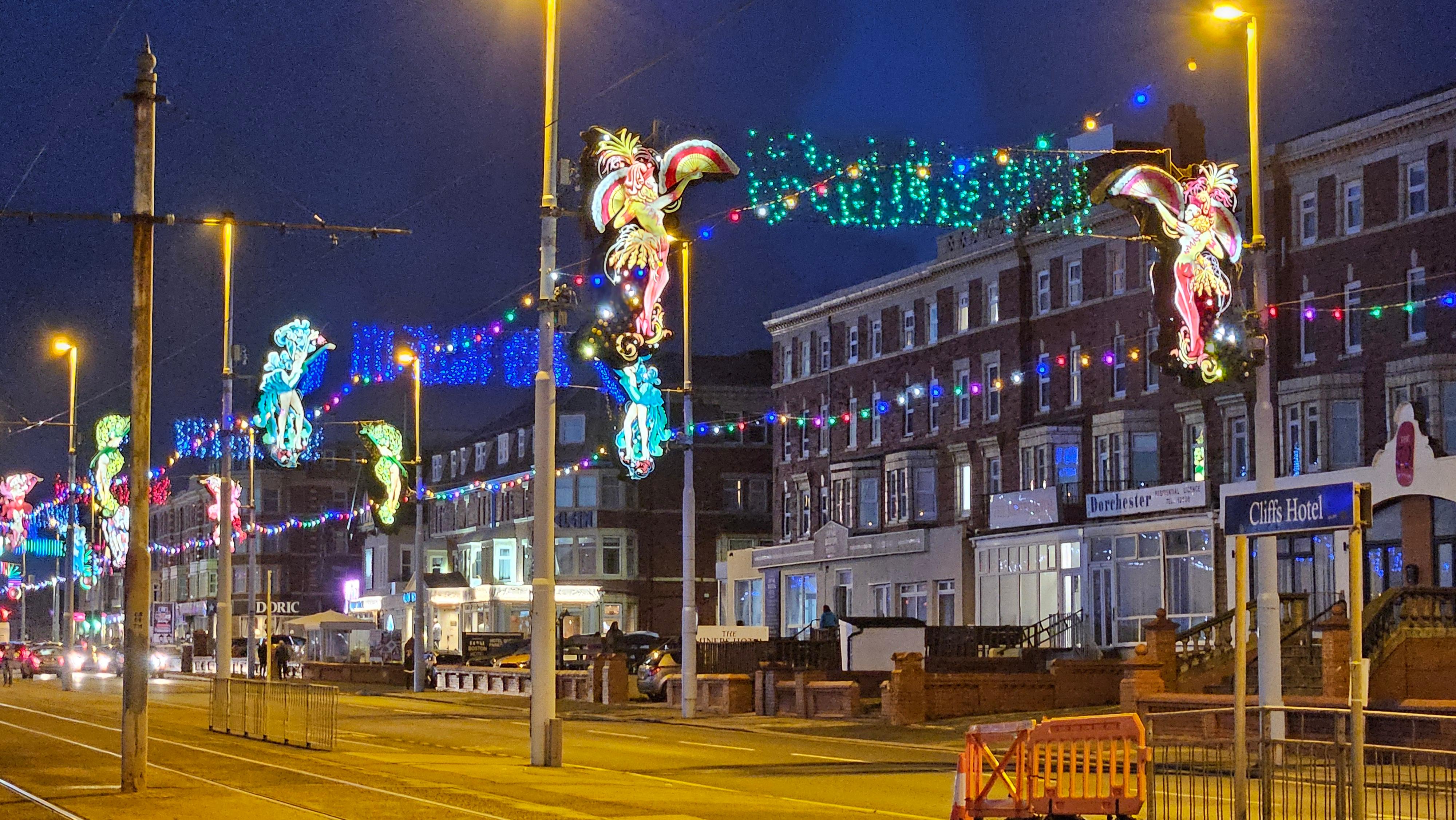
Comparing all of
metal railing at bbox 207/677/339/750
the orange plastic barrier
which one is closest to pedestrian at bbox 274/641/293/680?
metal railing at bbox 207/677/339/750

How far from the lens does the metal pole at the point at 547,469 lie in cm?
2434

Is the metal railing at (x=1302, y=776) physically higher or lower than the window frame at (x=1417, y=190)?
lower

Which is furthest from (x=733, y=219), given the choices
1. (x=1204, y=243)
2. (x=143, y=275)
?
(x=143, y=275)

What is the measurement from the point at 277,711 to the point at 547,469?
8.99m

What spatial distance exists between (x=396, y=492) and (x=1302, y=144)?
2162cm

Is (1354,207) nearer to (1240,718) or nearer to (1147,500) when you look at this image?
(1147,500)

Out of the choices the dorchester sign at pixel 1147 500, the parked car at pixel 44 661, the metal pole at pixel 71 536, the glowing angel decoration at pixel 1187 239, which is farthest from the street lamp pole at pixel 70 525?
the glowing angel decoration at pixel 1187 239

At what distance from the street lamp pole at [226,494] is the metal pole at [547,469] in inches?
622

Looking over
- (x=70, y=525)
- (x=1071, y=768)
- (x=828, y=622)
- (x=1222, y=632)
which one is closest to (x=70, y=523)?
(x=70, y=525)

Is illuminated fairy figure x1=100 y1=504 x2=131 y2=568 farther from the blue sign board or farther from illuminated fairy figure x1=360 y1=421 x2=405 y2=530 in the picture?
the blue sign board

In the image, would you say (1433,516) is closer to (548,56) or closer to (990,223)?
(990,223)

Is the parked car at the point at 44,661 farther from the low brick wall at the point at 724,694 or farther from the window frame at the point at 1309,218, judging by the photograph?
the window frame at the point at 1309,218

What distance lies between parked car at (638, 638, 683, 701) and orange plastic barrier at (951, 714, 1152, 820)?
35753 millimetres

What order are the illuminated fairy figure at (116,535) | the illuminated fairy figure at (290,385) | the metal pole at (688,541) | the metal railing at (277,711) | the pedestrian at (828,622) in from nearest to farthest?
the metal railing at (277,711)
the illuminated fairy figure at (290,385)
the metal pole at (688,541)
the illuminated fairy figure at (116,535)
the pedestrian at (828,622)
